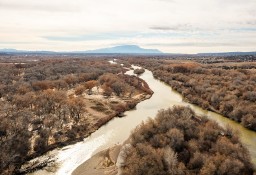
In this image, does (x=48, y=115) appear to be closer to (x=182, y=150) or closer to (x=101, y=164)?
(x=101, y=164)

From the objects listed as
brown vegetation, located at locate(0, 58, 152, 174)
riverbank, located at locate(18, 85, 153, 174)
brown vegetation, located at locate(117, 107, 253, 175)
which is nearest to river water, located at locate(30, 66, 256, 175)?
riverbank, located at locate(18, 85, 153, 174)

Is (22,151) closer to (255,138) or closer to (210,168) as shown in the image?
(210,168)

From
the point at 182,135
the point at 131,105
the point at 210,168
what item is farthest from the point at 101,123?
the point at 210,168

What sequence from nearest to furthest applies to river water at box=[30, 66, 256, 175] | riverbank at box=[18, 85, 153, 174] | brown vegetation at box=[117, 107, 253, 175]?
brown vegetation at box=[117, 107, 253, 175] → riverbank at box=[18, 85, 153, 174] → river water at box=[30, 66, 256, 175]

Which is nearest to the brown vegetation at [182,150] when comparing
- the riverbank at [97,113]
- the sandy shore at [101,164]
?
the sandy shore at [101,164]

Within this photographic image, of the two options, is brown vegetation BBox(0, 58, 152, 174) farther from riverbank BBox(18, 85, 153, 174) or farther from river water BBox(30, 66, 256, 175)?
river water BBox(30, 66, 256, 175)

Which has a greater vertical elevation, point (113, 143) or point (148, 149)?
point (148, 149)

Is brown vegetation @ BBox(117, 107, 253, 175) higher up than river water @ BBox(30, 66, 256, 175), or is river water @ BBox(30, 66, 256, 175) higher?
brown vegetation @ BBox(117, 107, 253, 175)

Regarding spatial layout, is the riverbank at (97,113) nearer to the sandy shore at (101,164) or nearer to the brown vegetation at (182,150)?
the sandy shore at (101,164)
